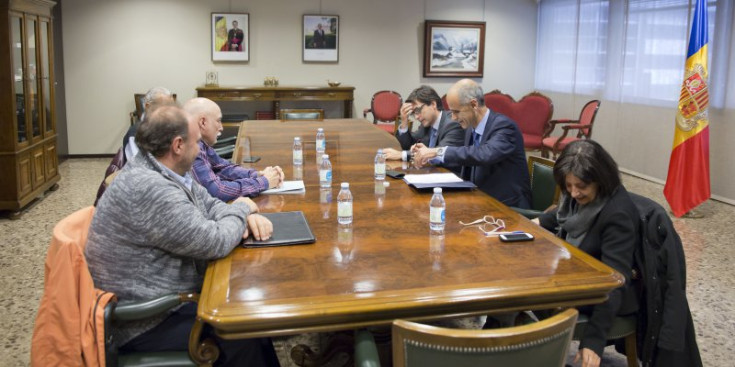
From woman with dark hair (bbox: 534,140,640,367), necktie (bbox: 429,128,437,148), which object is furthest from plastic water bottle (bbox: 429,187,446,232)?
necktie (bbox: 429,128,437,148)

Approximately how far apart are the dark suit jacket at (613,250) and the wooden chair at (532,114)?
518 cm

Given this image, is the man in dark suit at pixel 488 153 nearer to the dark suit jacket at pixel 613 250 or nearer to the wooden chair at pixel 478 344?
the dark suit jacket at pixel 613 250

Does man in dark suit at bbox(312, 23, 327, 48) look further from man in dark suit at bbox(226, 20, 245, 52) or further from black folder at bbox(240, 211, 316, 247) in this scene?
black folder at bbox(240, 211, 316, 247)

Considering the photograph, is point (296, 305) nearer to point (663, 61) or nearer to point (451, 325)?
point (451, 325)

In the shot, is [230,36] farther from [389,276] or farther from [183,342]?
[389,276]

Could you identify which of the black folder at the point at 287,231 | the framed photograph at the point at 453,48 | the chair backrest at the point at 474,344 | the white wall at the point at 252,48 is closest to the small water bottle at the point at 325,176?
the black folder at the point at 287,231

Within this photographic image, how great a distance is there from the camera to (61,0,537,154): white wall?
821 centimetres

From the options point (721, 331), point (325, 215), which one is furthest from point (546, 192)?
point (325, 215)

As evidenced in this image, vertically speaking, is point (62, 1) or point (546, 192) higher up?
point (62, 1)

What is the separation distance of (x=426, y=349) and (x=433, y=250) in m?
0.74

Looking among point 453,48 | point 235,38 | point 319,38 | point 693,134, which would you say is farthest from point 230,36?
point 693,134

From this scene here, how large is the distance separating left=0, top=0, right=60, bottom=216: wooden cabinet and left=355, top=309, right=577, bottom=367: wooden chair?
188 inches

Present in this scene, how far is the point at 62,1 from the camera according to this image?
26.2 ft

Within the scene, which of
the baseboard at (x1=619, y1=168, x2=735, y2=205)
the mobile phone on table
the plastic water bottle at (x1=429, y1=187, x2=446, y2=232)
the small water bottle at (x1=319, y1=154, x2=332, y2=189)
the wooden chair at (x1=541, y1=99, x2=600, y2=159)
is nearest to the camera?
the mobile phone on table
